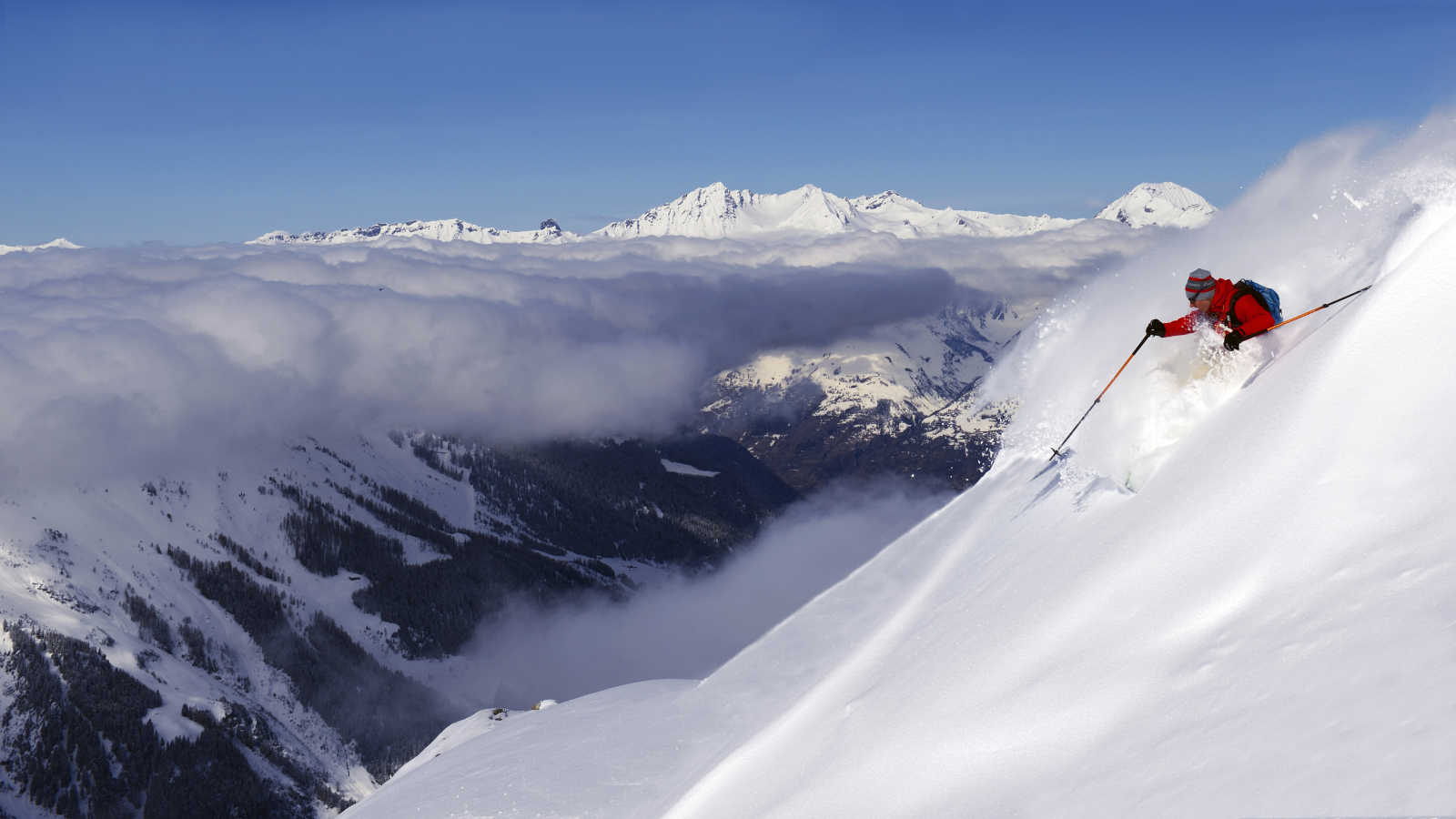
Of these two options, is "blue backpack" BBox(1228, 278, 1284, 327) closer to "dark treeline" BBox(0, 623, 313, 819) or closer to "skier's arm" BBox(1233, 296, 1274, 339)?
"skier's arm" BBox(1233, 296, 1274, 339)

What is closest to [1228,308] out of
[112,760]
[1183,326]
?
[1183,326]

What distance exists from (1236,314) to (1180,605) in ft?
26.1

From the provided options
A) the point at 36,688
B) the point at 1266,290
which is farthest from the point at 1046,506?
the point at 36,688

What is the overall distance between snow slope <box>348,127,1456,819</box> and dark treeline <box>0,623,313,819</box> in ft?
621

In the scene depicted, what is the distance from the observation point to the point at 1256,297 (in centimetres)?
1527

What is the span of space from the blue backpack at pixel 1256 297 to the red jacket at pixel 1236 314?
0.17 feet

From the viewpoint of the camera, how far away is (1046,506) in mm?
18125

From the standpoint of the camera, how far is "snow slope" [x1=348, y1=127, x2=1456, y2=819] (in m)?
6.97

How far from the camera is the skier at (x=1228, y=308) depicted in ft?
49.5

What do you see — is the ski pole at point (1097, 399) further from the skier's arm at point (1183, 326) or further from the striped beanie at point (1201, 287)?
the striped beanie at point (1201, 287)

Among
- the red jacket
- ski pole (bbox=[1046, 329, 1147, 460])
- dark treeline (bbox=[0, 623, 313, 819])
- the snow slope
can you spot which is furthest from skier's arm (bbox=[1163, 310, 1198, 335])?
dark treeline (bbox=[0, 623, 313, 819])

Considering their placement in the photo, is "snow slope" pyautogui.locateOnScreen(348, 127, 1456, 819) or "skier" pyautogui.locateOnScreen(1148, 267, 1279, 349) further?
"skier" pyautogui.locateOnScreen(1148, 267, 1279, 349)

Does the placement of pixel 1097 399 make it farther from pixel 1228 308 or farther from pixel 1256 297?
pixel 1256 297

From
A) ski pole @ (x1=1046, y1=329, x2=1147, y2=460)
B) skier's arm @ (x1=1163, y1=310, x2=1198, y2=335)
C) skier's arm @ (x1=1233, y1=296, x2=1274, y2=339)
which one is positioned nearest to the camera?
skier's arm @ (x1=1233, y1=296, x2=1274, y2=339)
